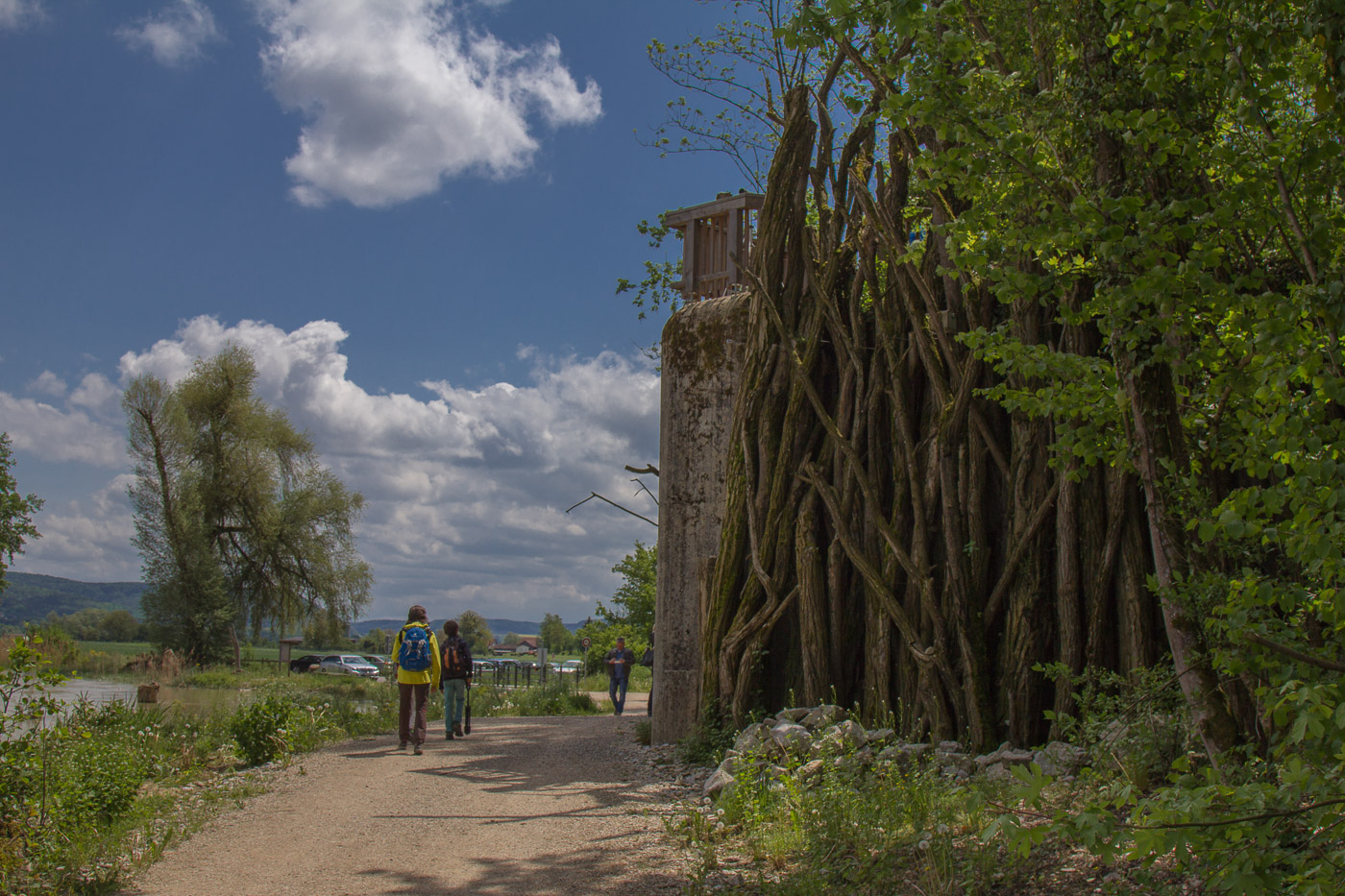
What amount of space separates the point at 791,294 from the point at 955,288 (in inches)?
77.9

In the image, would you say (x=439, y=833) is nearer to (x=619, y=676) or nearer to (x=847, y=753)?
(x=847, y=753)

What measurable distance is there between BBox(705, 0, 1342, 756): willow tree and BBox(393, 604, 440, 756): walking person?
2777 millimetres

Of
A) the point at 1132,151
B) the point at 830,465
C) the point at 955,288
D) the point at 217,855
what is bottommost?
the point at 217,855

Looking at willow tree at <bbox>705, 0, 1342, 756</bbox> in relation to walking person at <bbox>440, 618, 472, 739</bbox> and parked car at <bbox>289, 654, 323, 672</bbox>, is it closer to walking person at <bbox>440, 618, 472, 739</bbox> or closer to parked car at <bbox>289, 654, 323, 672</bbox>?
walking person at <bbox>440, 618, 472, 739</bbox>

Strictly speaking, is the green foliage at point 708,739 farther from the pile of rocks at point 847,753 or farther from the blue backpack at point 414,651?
the blue backpack at point 414,651

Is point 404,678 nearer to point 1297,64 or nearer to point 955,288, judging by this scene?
point 955,288

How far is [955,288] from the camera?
6.86 meters

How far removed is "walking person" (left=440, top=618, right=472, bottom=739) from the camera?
403 inches

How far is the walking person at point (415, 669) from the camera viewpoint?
9.00 meters

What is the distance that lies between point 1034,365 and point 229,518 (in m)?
34.8

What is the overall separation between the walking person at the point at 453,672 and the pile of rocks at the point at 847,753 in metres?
4.20

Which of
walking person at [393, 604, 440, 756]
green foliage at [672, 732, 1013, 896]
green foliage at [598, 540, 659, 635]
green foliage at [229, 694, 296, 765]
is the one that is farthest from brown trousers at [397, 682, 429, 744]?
green foliage at [598, 540, 659, 635]

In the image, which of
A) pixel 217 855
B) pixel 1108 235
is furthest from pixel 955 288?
pixel 217 855

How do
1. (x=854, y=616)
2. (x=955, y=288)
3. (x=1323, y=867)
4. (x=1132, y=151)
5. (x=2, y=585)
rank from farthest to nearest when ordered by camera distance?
(x=2, y=585) → (x=854, y=616) → (x=955, y=288) → (x=1132, y=151) → (x=1323, y=867)
